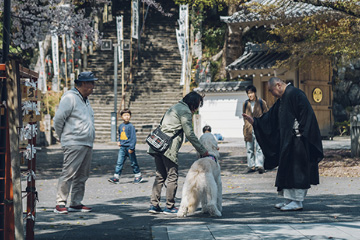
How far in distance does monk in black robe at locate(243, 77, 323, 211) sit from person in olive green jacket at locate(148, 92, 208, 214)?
1.13 metres

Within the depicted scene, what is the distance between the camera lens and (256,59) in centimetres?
2452

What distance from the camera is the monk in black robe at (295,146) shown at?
27.4 feet

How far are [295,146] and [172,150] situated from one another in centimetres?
180

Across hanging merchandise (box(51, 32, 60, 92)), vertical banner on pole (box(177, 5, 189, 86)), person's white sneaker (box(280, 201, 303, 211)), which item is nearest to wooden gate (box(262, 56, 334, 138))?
vertical banner on pole (box(177, 5, 189, 86))

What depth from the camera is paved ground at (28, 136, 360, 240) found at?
21.5ft

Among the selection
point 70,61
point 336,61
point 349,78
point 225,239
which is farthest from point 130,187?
point 70,61

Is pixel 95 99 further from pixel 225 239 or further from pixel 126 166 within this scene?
pixel 225 239

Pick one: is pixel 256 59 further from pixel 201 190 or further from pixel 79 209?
pixel 201 190

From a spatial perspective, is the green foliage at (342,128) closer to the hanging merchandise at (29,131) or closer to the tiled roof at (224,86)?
the tiled roof at (224,86)

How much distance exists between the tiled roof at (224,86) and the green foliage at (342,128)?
14.3 ft

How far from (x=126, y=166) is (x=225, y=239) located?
10061 millimetres

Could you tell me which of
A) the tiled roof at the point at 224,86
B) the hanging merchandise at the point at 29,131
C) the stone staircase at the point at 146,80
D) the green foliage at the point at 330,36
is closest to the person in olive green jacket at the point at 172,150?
the hanging merchandise at the point at 29,131

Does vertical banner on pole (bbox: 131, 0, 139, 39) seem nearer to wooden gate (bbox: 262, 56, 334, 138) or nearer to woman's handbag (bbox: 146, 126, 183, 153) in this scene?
wooden gate (bbox: 262, 56, 334, 138)

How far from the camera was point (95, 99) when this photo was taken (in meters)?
29.5
